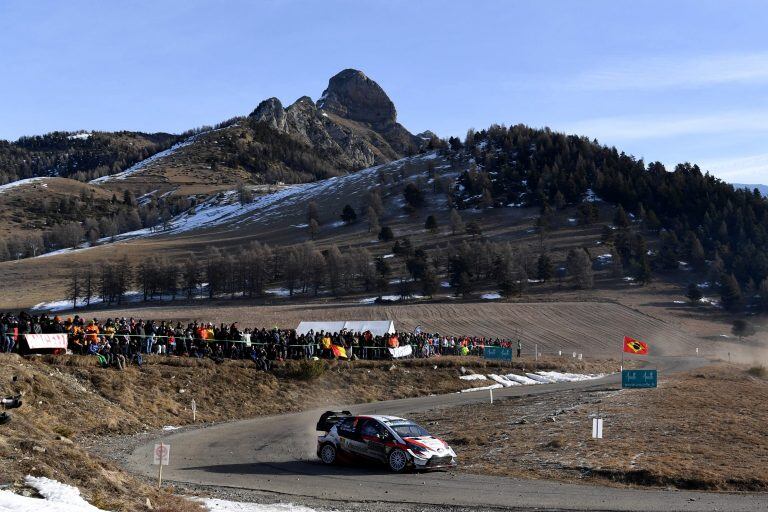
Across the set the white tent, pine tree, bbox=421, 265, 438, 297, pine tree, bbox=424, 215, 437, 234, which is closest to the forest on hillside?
pine tree, bbox=424, 215, 437, 234

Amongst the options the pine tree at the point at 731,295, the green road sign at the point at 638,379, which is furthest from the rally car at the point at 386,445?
the pine tree at the point at 731,295

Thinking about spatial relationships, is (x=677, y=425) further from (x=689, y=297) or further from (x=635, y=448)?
(x=689, y=297)

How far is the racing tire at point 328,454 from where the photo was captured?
2231cm

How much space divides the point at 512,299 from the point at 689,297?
2817 cm

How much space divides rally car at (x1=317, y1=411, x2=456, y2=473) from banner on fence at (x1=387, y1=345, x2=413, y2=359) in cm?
2759

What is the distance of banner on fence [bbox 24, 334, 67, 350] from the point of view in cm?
2927

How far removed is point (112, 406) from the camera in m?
28.5

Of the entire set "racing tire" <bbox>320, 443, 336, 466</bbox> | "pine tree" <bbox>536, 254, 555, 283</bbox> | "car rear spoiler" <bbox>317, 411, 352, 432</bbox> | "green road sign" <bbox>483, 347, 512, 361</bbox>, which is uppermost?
"pine tree" <bbox>536, 254, 555, 283</bbox>

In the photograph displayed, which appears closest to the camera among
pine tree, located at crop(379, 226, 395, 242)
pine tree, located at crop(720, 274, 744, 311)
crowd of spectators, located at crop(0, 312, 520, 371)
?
crowd of spectators, located at crop(0, 312, 520, 371)

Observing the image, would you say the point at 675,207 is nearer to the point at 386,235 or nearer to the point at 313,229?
the point at 386,235

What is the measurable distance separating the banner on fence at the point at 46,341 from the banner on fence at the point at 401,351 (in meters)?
24.0

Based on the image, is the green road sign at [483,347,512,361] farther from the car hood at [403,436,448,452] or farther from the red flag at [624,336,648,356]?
the car hood at [403,436,448,452]

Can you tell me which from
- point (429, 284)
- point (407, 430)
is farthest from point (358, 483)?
point (429, 284)

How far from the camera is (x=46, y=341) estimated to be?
30031mm
